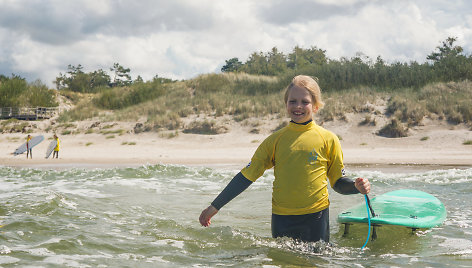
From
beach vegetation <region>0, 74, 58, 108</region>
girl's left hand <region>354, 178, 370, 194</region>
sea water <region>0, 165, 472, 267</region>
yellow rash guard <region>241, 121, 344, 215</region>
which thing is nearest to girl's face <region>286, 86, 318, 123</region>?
yellow rash guard <region>241, 121, 344, 215</region>

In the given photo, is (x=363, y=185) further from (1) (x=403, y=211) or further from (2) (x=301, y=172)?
(1) (x=403, y=211)

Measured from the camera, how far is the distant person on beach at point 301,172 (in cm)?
329

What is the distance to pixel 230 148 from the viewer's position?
15234 mm

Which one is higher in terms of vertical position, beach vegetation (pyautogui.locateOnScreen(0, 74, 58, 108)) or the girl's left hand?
beach vegetation (pyautogui.locateOnScreen(0, 74, 58, 108))

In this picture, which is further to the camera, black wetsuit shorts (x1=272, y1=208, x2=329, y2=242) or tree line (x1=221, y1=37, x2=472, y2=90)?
tree line (x1=221, y1=37, x2=472, y2=90)

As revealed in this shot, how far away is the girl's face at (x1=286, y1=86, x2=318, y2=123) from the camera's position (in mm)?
3262

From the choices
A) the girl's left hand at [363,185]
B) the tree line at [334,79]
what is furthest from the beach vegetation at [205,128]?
the girl's left hand at [363,185]

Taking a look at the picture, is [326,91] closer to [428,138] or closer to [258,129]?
[258,129]

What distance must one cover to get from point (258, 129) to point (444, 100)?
6819 mm

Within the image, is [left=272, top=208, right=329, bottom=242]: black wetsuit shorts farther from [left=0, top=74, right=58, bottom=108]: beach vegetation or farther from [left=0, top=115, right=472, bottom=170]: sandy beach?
[left=0, top=74, right=58, bottom=108]: beach vegetation

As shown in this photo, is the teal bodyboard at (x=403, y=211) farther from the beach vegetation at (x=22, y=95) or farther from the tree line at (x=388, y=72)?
the beach vegetation at (x=22, y=95)

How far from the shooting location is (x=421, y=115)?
15297mm

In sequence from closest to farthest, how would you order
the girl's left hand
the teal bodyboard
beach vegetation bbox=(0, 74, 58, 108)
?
the girl's left hand, the teal bodyboard, beach vegetation bbox=(0, 74, 58, 108)

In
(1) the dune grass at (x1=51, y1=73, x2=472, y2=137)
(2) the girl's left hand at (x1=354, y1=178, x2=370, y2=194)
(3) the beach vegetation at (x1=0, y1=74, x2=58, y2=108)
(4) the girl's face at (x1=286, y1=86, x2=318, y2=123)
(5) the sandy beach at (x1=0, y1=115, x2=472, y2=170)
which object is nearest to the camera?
(2) the girl's left hand at (x1=354, y1=178, x2=370, y2=194)
